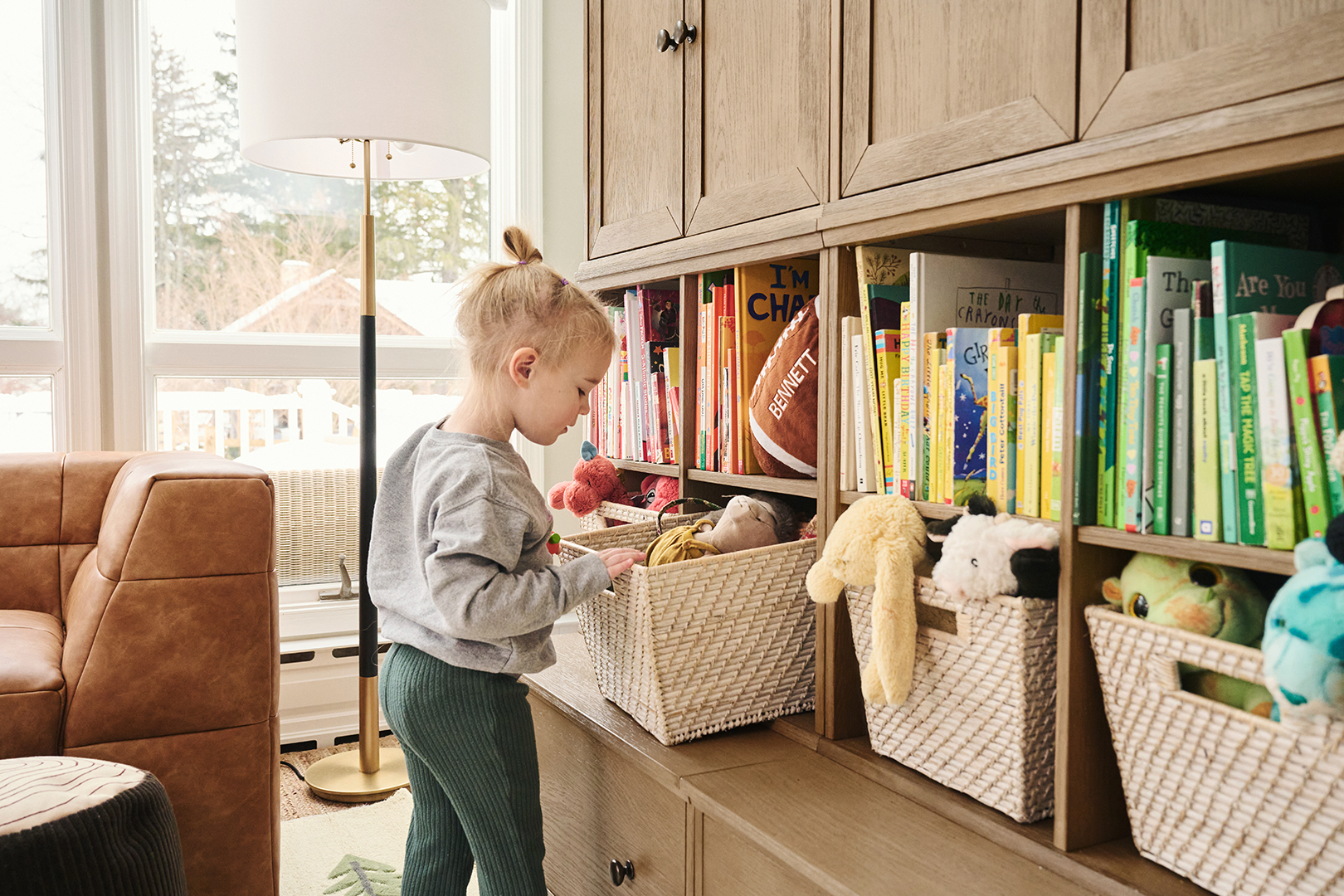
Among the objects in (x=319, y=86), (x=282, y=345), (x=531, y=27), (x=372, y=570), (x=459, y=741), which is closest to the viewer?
(x=459, y=741)

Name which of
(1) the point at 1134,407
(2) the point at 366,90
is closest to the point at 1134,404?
(1) the point at 1134,407

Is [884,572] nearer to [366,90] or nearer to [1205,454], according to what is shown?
[1205,454]

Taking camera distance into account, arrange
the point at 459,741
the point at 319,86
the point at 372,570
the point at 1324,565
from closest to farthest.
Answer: the point at 1324,565 < the point at 459,741 < the point at 372,570 < the point at 319,86

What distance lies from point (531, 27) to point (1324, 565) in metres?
2.64

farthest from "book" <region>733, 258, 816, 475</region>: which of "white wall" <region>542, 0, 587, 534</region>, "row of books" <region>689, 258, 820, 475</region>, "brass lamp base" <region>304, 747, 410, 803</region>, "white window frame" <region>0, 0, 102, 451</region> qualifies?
"white window frame" <region>0, 0, 102, 451</region>

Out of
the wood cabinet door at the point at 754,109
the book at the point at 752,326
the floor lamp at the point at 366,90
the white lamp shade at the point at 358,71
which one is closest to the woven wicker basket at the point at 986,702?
the book at the point at 752,326

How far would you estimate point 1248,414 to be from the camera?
2.68 feet

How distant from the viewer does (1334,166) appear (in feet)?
2.66

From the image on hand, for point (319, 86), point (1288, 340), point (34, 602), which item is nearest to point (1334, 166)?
point (1288, 340)

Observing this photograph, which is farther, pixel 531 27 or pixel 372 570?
pixel 531 27

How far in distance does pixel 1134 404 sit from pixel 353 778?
191 centimetres

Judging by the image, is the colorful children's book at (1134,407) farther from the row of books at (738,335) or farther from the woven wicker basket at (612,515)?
the woven wicker basket at (612,515)

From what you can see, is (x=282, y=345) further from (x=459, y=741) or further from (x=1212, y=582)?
(x=1212, y=582)

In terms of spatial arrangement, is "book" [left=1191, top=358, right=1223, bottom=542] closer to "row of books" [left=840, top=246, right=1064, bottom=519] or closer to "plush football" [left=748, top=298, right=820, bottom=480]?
"row of books" [left=840, top=246, right=1064, bottom=519]
